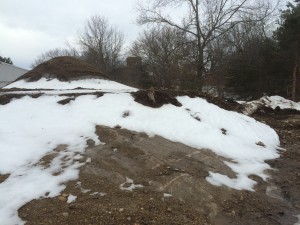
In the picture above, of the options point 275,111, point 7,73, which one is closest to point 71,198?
point 275,111

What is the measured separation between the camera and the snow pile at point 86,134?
17.9 ft

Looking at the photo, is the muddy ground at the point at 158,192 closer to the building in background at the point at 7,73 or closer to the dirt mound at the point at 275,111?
the dirt mound at the point at 275,111

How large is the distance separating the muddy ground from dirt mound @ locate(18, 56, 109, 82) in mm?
8031

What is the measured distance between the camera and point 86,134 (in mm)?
7008

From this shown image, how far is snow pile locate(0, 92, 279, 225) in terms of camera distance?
546 cm

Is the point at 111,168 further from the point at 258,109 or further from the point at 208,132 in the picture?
the point at 258,109

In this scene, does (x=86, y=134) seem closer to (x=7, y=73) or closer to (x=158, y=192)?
(x=158, y=192)

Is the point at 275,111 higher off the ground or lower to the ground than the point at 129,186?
higher

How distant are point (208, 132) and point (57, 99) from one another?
11.5ft

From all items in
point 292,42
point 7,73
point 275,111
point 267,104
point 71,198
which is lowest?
point 71,198

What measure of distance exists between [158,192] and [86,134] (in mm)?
2332

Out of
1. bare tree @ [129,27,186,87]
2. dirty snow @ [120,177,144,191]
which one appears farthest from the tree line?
dirty snow @ [120,177,144,191]

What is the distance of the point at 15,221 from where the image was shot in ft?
14.7

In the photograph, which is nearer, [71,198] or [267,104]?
[71,198]
